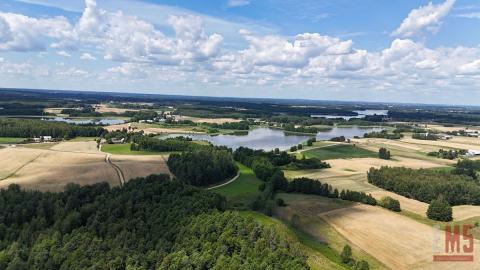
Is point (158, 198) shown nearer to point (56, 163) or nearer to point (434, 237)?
point (434, 237)

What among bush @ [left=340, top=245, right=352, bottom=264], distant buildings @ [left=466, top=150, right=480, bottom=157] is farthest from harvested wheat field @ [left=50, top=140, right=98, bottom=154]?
distant buildings @ [left=466, top=150, right=480, bottom=157]

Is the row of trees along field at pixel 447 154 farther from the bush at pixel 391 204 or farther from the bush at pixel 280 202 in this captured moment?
the bush at pixel 280 202

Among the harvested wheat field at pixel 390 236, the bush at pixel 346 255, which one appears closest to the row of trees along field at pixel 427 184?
the harvested wheat field at pixel 390 236

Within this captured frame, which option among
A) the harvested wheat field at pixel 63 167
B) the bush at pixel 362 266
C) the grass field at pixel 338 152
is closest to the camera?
the bush at pixel 362 266

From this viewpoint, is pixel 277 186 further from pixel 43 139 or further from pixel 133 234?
→ pixel 43 139

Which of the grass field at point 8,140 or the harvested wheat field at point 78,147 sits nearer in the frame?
the harvested wheat field at point 78,147

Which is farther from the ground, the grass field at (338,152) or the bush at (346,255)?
the bush at (346,255)

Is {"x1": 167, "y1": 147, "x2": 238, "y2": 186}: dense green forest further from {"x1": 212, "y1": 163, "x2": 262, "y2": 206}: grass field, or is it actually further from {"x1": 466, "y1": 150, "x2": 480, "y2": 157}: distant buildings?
{"x1": 466, "y1": 150, "x2": 480, "y2": 157}: distant buildings
